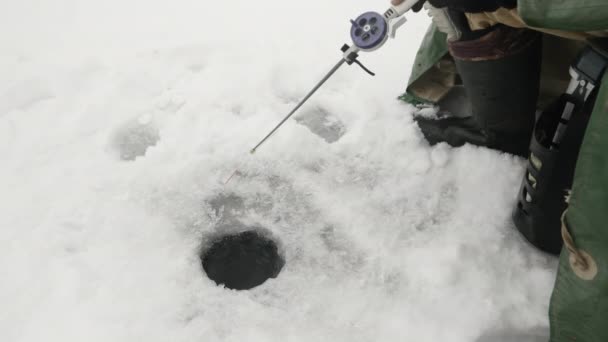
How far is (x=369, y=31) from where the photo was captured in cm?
136

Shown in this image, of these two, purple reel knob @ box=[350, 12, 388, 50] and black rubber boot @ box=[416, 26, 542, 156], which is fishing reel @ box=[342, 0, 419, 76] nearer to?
purple reel knob @ box=[350, 12, 388, 50]

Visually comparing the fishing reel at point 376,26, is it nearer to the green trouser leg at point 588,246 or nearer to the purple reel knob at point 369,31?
the purple reel knob at point 369,31

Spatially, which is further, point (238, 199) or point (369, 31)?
point (238, 199)

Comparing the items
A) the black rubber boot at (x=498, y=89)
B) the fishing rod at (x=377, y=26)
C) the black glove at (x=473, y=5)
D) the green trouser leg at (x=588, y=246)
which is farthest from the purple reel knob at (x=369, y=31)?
the green trouser leg at (x=588, y=246)

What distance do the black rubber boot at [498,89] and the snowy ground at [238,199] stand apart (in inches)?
2.3

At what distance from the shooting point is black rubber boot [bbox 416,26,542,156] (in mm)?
1438

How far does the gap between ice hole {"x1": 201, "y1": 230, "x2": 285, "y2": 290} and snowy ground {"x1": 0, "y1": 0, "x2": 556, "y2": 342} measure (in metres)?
0.05

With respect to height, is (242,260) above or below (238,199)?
below

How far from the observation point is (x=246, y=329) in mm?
1383

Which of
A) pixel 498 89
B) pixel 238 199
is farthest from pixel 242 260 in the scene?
pixel 498 89

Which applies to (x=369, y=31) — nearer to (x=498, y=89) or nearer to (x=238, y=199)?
(x=498, y=89)

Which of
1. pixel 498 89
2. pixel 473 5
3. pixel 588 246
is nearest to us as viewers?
pixel 588 246

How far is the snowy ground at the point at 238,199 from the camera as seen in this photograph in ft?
4.61

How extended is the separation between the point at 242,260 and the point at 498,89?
1.01 metres
